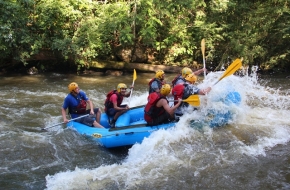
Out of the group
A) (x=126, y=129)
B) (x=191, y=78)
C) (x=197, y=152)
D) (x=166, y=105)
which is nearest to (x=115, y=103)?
(x=126, y=129)

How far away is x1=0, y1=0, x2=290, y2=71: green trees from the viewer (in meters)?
10.1

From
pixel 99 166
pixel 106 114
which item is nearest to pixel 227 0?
pixel 106 114

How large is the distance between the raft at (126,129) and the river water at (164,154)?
12 centimetres

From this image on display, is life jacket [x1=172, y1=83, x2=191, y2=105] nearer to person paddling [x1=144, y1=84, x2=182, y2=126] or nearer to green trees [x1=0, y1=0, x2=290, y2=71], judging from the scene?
person paddling [x1=144, y1=84, x2=182, y2=126]

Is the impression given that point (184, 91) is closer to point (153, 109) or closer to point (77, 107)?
point (153, 109)

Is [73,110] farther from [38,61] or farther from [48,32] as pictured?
[38,61]

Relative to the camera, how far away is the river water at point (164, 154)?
4.22 meters

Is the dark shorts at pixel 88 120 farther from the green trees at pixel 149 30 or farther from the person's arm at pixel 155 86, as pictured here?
the green trees at pixel 149 30

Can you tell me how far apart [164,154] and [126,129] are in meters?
0.78

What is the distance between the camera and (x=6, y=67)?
11.4m

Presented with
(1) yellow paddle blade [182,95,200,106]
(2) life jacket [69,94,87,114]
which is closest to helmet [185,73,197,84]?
(1) yellow paddle blade [182,95,200,106]

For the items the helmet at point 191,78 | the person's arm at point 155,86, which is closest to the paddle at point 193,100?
the helmet at point 191,78

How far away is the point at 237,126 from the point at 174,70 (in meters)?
6.10

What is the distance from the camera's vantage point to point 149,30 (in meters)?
10.9
